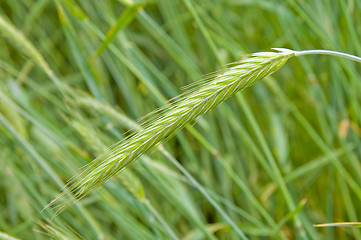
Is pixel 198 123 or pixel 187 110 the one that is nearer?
pixel 187 110

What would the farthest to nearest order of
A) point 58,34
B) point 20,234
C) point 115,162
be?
point 58,34
point 20,234
point 115,162

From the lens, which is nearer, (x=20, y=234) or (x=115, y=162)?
(x=115, y=162)

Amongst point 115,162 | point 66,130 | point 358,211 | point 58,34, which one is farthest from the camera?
point 58,34

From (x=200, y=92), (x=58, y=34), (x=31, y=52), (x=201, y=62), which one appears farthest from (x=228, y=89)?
(x=58, y=34)

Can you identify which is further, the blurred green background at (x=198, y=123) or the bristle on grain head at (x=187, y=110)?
the blurred green background at (x=198, y=123)

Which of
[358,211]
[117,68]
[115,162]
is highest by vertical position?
[117,68]

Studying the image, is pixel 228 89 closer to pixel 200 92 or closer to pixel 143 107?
pixel 200 92

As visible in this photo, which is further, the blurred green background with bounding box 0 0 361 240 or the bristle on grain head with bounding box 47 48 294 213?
the blurred green background with bounding box 0 0 361 240

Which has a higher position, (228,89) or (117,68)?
(117,68)
